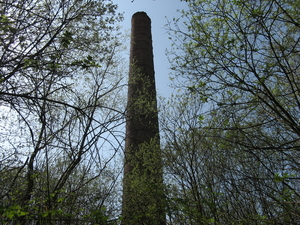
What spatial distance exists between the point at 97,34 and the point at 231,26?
6.11 ft

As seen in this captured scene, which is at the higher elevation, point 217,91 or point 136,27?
point 136,27

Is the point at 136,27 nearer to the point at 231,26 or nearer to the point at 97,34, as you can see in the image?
the point at 97,34

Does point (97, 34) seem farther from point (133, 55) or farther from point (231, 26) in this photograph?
point (133, 55)

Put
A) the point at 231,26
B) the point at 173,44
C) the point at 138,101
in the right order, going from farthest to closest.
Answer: the point at 138,101
the point at 173,44
the point at 231,26

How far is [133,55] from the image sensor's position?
22.0 ft

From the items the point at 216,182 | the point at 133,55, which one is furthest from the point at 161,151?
the point at 133,55

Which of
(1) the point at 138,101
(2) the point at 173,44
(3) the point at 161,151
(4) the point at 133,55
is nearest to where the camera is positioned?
(2) the point at 173,44

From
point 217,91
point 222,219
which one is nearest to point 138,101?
point 217,91

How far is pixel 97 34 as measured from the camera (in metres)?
3.48

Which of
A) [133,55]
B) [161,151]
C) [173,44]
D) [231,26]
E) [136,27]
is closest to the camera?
[231,26]

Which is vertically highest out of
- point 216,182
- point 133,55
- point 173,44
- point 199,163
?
point 133,55

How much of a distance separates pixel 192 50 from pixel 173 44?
1.22 ft

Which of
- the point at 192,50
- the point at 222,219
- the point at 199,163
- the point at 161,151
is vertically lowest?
the point at 222,219

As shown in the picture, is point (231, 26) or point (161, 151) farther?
point (161, 151)
